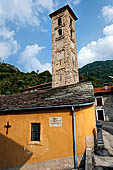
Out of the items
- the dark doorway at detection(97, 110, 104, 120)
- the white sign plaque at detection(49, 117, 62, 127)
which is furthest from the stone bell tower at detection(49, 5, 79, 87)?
the white sign plaque at detection(49, 117, 62, 127)

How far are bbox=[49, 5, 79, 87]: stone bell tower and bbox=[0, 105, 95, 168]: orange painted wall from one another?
1550 centimetres

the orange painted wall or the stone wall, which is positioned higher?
the orange painted wall

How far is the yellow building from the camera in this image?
6.42 m

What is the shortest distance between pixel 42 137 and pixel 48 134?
0.43 meters

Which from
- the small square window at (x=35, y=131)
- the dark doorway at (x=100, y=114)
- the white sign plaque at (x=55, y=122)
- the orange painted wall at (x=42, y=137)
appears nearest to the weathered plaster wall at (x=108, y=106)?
the dark doorway at (x=100, y=114)

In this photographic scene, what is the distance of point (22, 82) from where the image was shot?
51000 millimetres

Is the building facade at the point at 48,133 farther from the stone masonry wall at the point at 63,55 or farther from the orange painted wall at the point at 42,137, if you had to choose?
the stone masonry wall at the point at 63,55

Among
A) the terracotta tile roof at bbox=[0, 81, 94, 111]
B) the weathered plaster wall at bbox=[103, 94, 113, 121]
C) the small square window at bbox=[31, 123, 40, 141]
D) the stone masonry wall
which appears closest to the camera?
the terracotta tile roof at bbox=[0, 81, 94, 111]

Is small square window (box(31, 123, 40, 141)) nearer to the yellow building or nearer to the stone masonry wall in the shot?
the yellow building

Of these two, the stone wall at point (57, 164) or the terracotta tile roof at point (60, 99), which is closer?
the stone wall at point (57, 164)

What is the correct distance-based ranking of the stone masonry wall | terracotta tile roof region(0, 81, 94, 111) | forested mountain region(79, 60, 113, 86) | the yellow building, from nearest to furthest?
the yellow building, terracotta tile roof region(0, 81, 94, 111), the stone masonry wall, forested mountain region(79, 60, 113, 86)

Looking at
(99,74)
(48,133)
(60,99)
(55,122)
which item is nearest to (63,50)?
(60,99)

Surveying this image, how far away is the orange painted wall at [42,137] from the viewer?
21.3 feet

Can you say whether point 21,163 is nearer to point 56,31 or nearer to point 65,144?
point 65,144
